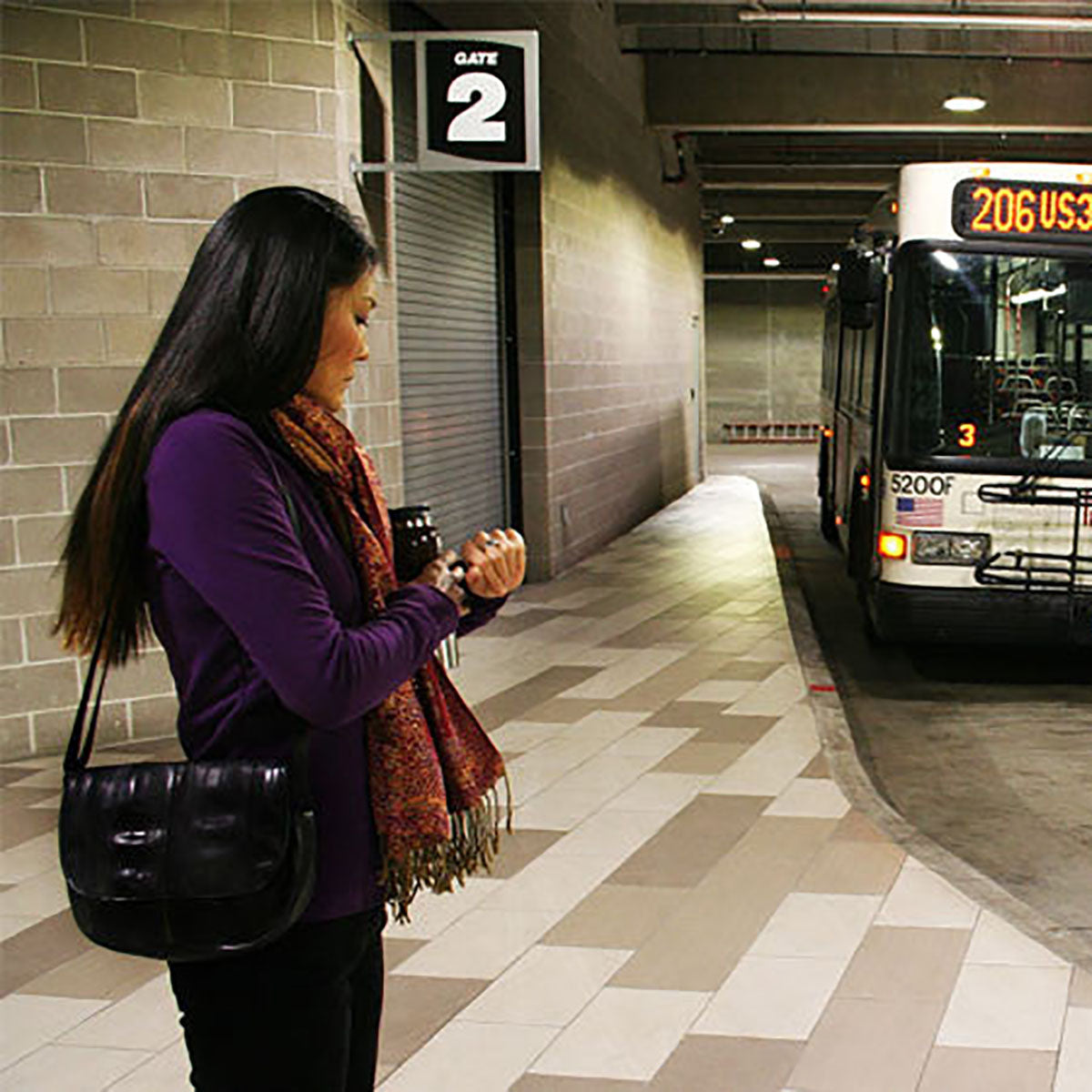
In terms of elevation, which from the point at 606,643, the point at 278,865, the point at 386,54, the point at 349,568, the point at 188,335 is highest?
the point at 386,54

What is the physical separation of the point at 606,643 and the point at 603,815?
402 cm

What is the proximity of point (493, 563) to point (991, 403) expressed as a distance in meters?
6.99

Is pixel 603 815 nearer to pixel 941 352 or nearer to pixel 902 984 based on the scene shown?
pixel 902 984

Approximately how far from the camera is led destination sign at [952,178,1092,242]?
8680 mm

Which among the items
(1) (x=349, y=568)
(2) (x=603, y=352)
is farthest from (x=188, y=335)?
(2) (x=603, y=352)

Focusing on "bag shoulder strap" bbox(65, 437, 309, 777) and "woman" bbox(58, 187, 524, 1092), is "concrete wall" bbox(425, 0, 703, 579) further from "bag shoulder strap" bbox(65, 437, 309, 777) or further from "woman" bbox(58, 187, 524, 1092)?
"bag shoulder strap" bbox(65, 437, 309, 777)

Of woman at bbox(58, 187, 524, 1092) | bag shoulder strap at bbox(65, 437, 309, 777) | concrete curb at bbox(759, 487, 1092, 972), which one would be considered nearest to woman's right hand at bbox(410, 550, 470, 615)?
woman at bbox(58, 187, 524, 1092)

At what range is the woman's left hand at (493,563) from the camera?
226 centimetres

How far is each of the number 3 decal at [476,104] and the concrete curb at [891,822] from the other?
12.7 ft

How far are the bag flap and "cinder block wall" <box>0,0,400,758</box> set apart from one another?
5333 millimetres

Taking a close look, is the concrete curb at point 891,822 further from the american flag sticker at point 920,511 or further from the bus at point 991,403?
the american flag sticker at point 920,511

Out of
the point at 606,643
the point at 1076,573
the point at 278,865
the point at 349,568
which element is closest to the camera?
the point at 278,865

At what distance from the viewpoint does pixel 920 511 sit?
8.78 meters

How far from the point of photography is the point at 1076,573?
8.57m
